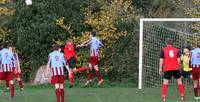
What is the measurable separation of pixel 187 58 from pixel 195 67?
3522 millimetres

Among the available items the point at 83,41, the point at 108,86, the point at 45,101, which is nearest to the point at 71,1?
the point at 83,41

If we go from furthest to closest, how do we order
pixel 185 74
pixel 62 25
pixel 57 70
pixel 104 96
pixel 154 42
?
pixel 62 25
pixel 154 42
pixel 185 74
pixel 104 96
pixel 57 70

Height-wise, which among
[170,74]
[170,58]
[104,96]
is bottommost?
[104,96]

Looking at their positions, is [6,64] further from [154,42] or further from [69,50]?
[154,42]

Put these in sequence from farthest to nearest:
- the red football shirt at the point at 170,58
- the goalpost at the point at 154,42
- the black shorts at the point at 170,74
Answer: the goalpost at the point at 154,42 < the black shorts at the point at 170,74 < the red football shirt at the point at 170,58

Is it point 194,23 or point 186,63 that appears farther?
point 194,23

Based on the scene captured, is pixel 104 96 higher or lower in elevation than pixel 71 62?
lower

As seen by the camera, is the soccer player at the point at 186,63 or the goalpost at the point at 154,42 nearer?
the soccer player at the point at 186,63

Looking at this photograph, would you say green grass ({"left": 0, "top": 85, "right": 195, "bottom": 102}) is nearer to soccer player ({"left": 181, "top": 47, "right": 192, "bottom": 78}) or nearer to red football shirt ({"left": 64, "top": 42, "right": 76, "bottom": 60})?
soccer player ({"left": 181, "top": 47, "right": 192, "bottom": 78})

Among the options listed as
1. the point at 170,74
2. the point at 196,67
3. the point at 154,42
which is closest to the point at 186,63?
the point at 154,42

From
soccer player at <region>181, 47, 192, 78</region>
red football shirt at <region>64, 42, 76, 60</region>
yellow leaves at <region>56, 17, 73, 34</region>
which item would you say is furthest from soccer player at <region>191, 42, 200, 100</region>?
yellow leaves at <region>56, 17, 73, 34</region>

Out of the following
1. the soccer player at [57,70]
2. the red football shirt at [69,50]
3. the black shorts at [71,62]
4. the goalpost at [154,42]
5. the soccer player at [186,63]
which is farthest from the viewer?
the goalpost at [154,42]

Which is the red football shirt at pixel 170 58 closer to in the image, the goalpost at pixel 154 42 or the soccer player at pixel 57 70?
the soccer player at pixel 57 70

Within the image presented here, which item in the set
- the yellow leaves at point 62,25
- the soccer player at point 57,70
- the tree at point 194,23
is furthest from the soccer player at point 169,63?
the yellow leaves at point 62,25
